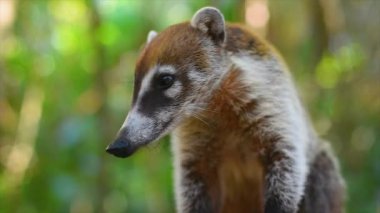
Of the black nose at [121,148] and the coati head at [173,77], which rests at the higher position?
the coati head at [173,77]

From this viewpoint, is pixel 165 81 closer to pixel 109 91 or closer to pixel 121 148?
pixel 121 148

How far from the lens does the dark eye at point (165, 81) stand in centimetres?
237

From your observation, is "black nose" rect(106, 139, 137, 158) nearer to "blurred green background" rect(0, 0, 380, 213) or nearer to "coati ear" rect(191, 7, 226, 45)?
"coati ear" rect(191, 7, 226, 45)

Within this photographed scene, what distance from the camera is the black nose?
7.14ft

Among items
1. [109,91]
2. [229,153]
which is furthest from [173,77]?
[109,91]

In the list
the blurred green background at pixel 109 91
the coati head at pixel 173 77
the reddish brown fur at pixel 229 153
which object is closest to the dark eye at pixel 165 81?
the coati head at pixel 173 77

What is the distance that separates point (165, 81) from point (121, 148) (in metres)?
0.27

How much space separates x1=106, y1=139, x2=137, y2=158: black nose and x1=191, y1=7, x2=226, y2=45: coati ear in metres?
0.50

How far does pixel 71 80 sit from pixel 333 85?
1408mm

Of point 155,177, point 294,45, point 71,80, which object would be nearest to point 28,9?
point 71,80

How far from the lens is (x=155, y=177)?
4.33 m

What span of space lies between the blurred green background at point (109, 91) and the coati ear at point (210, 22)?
53.0 inches

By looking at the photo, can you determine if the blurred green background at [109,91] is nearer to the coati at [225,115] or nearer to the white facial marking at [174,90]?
the coati at [225,115]

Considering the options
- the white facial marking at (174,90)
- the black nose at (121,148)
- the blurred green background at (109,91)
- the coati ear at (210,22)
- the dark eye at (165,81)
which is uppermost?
the coati ear at (210,22)
